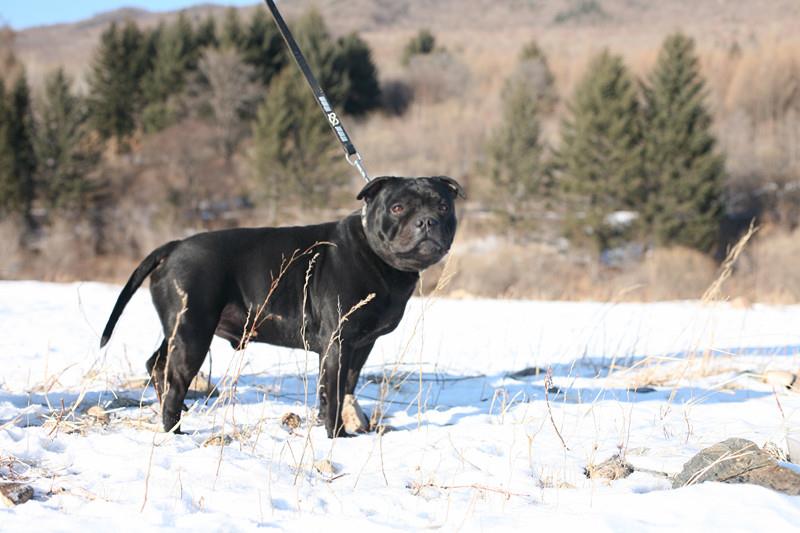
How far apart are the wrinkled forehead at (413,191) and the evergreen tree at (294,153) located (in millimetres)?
37739

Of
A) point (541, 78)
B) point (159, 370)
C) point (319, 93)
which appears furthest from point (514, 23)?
point (159, 370)

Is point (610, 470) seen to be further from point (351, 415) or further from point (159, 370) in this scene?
point (159, 370)

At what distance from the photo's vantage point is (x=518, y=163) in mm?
41219

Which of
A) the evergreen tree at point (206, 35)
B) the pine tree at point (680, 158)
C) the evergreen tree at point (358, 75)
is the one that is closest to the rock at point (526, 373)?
the pine tree at point (680, 158)

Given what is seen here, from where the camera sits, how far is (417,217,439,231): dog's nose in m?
3.79

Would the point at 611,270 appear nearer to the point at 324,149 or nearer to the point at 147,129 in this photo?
the point at 324,149

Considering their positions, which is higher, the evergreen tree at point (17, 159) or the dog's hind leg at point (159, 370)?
the dog's hind leg at point (159, 370)

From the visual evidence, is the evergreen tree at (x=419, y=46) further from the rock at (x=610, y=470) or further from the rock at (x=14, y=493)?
Answer: the rock at (x=14, y=493)

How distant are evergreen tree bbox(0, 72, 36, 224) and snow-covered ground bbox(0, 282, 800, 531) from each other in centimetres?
3684

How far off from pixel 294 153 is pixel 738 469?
1615 inches

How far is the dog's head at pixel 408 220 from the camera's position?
380cm

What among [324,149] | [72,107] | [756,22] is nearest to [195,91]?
[72,107]

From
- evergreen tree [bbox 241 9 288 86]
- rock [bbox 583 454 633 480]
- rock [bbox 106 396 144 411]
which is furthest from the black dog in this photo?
evergreen tree [bbox 241 9 288 86]

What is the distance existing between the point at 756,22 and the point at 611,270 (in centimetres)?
6805
